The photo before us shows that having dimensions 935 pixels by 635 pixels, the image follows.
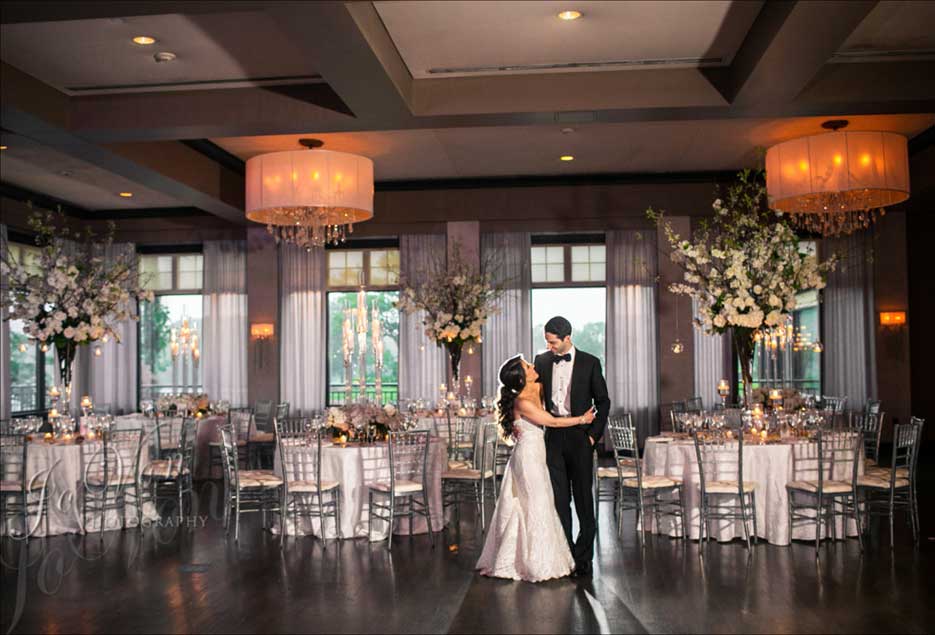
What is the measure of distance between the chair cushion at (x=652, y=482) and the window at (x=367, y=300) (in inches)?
295

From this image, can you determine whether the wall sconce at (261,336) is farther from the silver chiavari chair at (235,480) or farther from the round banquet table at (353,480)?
the round banquet table at (353,480)

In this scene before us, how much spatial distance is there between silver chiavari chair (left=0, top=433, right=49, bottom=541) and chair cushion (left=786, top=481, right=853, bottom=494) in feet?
20.9

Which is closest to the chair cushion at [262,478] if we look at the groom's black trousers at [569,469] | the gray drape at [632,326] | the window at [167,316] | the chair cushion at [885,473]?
the groom's black trousers at [569,469]

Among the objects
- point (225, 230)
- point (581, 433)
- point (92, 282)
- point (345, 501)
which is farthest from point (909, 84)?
point (225, 230)

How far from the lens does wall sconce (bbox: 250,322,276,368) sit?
47.8 ft

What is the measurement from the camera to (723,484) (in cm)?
767

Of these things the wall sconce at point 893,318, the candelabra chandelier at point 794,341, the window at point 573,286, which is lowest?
the candelabra chandelier at point 794,341

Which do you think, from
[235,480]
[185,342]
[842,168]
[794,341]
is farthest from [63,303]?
[794,341]

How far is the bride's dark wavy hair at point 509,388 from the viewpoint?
6602 millimetres

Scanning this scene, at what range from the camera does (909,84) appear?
8.16 m

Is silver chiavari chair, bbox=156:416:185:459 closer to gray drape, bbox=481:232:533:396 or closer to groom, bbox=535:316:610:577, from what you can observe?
gray drape, bbox=481:232:533:396

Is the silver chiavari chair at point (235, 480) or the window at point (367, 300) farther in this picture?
the window at point (367, 300)

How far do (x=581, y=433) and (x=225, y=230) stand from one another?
31.7 ft

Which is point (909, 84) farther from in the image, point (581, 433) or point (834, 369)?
point (834, 369)
